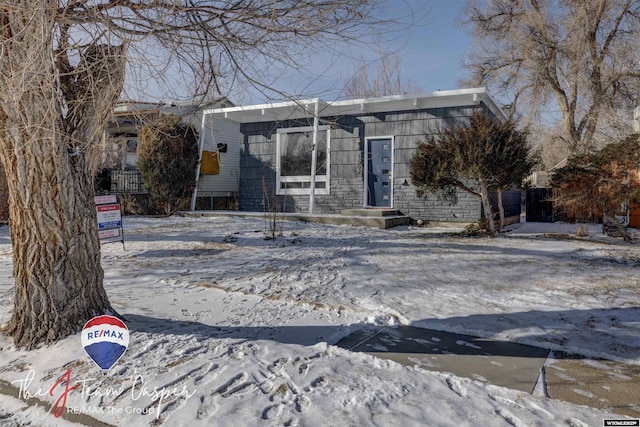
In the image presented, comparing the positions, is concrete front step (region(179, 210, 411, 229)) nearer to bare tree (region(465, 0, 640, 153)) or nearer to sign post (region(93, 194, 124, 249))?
sign post (region(93, 194, 124, 249))

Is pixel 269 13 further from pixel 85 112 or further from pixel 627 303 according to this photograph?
pixel 627 303

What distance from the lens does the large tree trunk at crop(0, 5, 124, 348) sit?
3.07 metres

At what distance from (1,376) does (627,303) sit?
5.29m

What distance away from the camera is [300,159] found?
43.0ft

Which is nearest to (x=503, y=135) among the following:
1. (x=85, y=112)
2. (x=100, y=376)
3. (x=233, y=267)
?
(x=233, y=267)

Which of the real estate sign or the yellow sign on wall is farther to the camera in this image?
the yellow sign on wall

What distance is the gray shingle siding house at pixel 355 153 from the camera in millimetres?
11008

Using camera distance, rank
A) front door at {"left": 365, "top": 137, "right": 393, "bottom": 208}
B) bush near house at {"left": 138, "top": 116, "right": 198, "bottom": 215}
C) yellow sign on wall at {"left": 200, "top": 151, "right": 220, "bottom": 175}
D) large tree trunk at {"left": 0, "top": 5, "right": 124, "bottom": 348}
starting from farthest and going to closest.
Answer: yellow sign on wall at {"left": 200, "top": 151, "right": 220, "bottom": 175}, bush near house at {"left": 138, "top": 116, "right": 198, "bottom": 215}, front door at {"left": 365, "top": 137, "right": 393, "bottom": 208}, large tree trunk at {"left": 0, "top": 5, "right": 124, "bottom": 348}

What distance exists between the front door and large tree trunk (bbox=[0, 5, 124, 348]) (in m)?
9.20

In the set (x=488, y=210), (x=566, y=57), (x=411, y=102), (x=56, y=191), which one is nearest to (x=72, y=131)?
(x=56, y=191)

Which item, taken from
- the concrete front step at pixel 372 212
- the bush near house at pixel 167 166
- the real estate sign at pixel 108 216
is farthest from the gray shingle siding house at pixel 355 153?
the real estate sign at pixel 108 216

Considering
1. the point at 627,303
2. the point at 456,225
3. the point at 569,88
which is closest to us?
the point at 627,303

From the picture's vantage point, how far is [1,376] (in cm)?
286

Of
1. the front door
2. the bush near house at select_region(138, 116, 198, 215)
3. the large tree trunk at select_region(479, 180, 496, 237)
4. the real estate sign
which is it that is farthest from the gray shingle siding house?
the real estate sign
